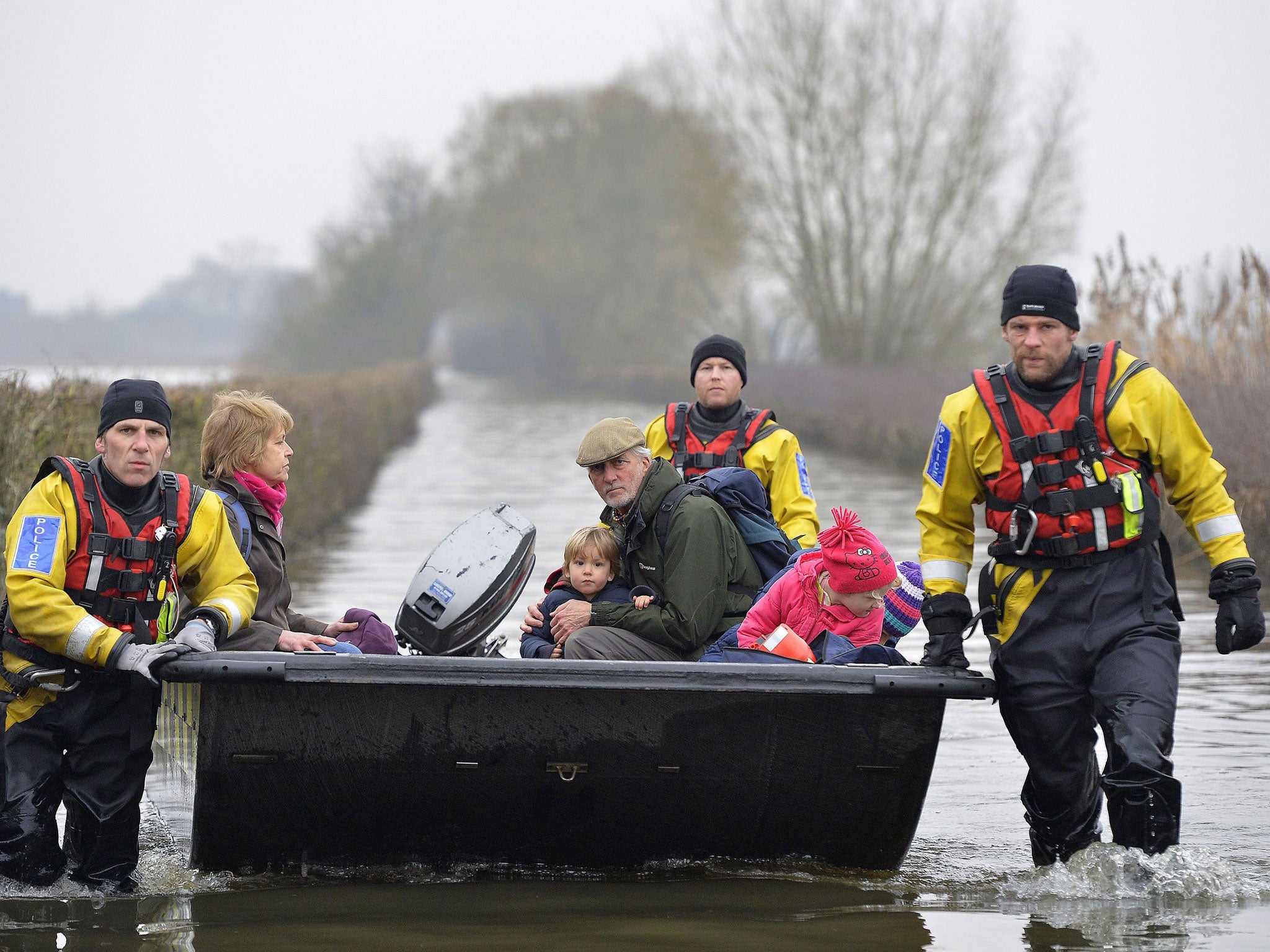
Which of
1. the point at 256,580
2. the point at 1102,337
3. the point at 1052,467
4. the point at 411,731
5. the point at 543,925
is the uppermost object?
the point at 1102,337

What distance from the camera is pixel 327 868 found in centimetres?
515

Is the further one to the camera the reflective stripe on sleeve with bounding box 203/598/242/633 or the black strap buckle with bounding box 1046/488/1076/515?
the reflective stripe on sleeve with bounding box 203/598/242/633

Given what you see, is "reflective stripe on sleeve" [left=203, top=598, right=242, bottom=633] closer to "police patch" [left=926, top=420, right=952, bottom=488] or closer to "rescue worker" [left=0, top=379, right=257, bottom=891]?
"rescue worker" [left=0, top=379, right=257, bottom=891]

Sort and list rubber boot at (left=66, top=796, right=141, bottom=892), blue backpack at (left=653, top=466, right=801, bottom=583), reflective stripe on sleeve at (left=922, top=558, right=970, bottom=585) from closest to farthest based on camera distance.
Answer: rubber boot at (left=66, top=796, right=141, bottom=892)
reflective stripe on sleeve at (left=922, top=558, right=970, bottom=585)
blue backpack at (left=653, top=466, right=801, bottom=583)

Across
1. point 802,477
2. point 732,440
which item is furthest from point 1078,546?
point 732,440

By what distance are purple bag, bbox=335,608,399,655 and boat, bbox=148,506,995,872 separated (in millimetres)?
655

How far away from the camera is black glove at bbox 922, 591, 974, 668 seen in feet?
15.8

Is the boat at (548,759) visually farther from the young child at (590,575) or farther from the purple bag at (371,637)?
the young child at (590,575)

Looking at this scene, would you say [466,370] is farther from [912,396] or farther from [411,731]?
[411,731]

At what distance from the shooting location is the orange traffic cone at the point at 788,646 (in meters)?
5.16

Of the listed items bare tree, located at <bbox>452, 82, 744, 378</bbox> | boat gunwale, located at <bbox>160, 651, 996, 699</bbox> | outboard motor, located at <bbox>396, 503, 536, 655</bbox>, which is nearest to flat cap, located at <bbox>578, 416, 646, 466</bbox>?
outboard motor, located at <bbox>396, 503, 536, 655</bbox>

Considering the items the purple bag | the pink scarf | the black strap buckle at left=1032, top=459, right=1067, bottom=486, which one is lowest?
the purple bag

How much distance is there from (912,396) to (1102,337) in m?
11.8

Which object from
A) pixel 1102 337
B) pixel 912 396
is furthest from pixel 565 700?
pixel 912 396
